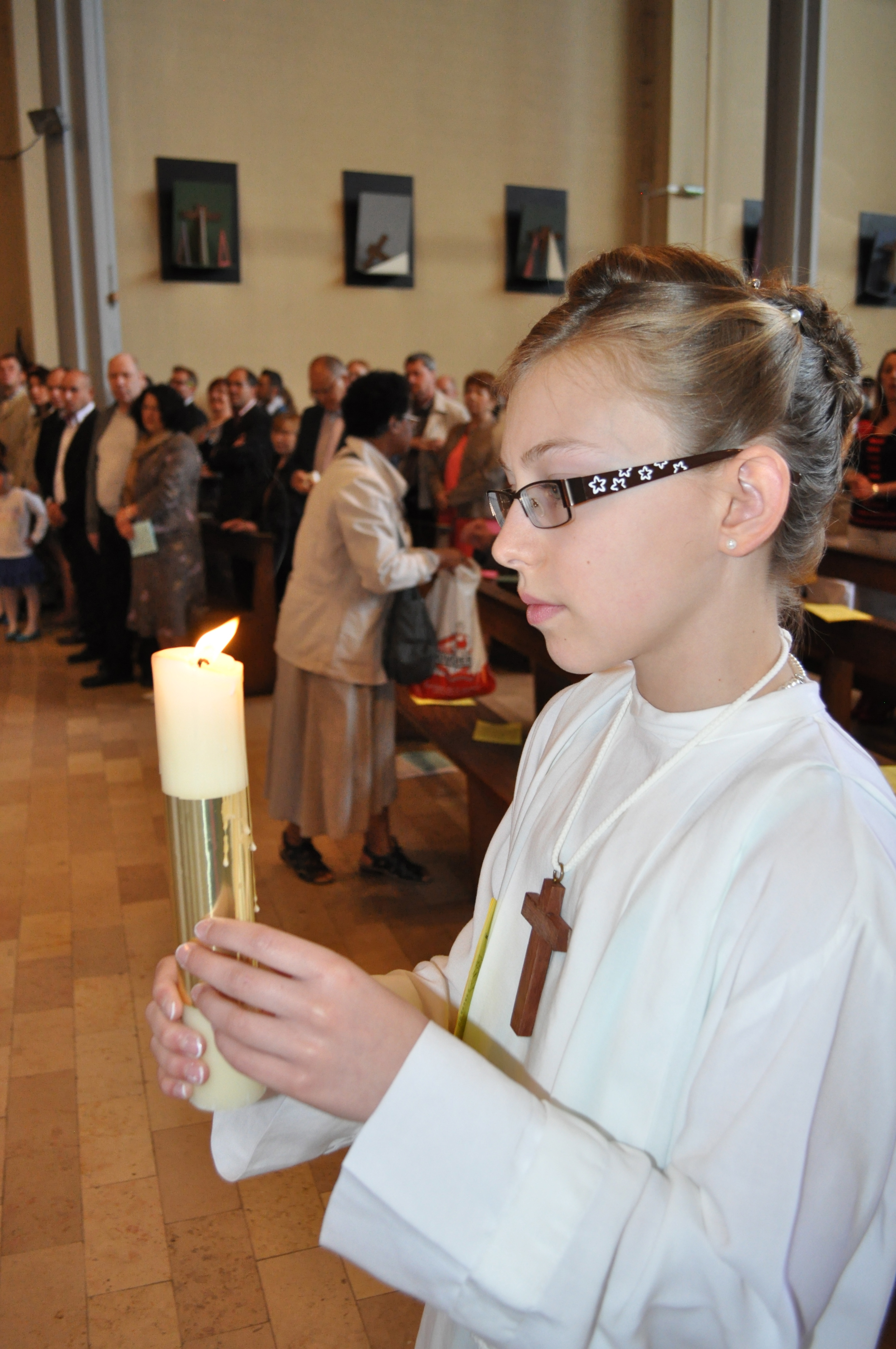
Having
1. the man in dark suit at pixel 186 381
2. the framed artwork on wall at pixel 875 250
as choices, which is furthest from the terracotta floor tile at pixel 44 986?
the man in dark suit at pixel 186 381

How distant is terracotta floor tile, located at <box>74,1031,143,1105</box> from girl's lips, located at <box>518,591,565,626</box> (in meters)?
2.07

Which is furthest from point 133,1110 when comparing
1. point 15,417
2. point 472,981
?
point 15,417

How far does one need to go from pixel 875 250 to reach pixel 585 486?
3.34 meters

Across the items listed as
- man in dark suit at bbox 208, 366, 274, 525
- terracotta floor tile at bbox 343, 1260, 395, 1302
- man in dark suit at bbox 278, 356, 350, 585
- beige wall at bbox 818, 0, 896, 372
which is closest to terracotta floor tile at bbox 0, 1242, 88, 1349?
terracotta floor tile at bbox 343, 1260, 395, 1302

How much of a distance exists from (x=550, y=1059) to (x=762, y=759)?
0.32m

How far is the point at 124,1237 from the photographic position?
2.01m

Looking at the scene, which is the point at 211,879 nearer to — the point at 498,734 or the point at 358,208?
the point at 498,734

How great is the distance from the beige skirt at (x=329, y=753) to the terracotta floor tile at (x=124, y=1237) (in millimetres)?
1378

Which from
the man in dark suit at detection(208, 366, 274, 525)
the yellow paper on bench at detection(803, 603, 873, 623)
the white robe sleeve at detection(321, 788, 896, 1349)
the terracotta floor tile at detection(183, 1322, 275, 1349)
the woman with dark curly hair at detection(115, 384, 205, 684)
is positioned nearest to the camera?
the white robe sleeve at detection(321, 788, 896, 1349)

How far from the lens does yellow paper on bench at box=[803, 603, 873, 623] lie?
2865mm

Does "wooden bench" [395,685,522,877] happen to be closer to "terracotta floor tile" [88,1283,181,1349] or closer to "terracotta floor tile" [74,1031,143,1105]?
"terracotta floor tile" [74,1031,143,1105]

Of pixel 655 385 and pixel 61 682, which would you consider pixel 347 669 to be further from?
pixel 61 682

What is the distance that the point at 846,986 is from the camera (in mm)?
685

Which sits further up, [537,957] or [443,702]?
[537,957]
